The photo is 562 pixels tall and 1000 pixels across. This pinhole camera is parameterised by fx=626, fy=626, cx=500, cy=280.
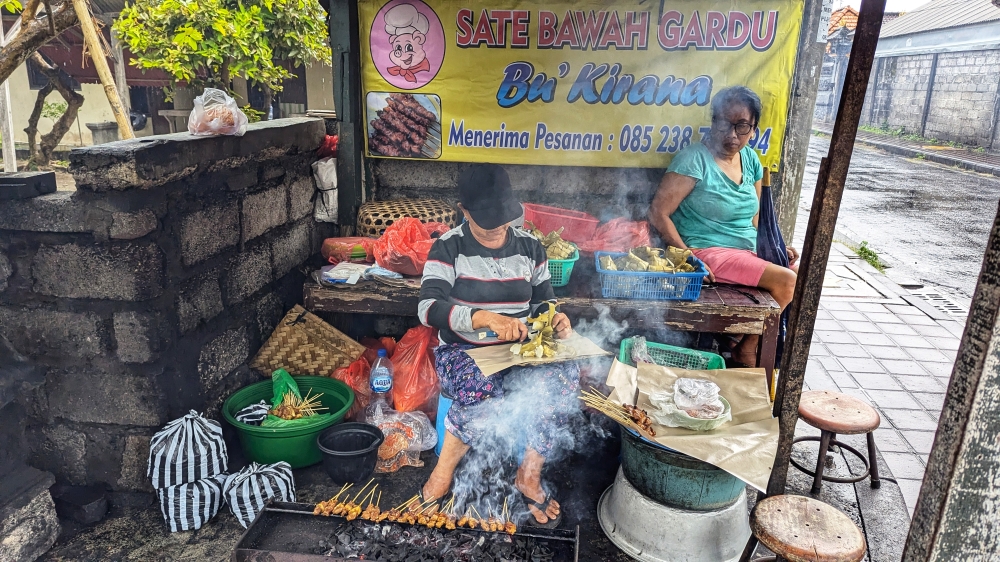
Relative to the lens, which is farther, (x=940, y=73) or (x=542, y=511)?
(x=940, y=73)

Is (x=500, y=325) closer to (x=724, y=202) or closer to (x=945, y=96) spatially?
(x=724, y=202)

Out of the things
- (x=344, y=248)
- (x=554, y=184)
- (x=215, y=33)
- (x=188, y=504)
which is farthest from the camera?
(x=215, y=33)

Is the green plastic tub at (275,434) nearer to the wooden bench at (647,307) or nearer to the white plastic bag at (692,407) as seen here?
the wooden bench at (647,307)

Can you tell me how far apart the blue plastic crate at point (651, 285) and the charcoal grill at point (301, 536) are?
202 centimetres

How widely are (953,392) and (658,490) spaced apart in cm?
186

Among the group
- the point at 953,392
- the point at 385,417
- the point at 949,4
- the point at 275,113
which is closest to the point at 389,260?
the point at 385,417

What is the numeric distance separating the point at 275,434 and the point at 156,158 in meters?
1.88

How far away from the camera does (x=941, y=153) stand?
23.2 meters

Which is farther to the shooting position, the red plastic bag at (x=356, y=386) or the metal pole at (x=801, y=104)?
the metal pole at (x=801, y=104)

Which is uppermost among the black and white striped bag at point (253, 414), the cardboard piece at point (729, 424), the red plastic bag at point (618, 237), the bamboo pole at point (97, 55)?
the bamboo pole at point (97, 55)

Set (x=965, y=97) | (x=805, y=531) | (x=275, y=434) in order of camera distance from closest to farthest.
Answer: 1. (x=805, y=531)
2. (x=275, y=434)
3. (x=965, y=97)

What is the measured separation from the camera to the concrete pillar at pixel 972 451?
1.93m

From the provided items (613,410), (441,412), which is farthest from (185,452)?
(613,410)

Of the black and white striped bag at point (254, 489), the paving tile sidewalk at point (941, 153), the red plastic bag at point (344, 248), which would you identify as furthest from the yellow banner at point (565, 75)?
the paving tile sidewalk at point (941, 153)
